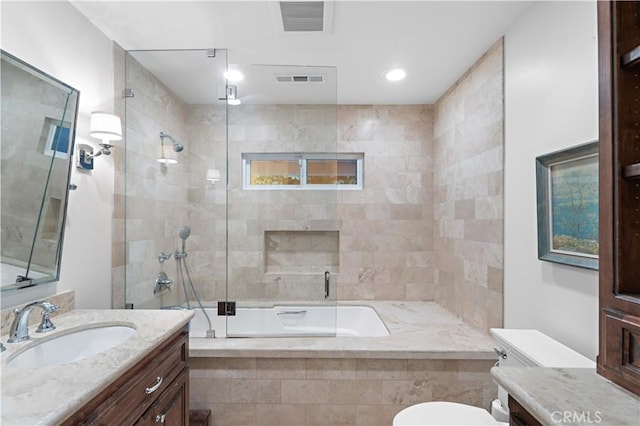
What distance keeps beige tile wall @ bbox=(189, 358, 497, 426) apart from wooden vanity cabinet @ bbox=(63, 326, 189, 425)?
0.43 meters

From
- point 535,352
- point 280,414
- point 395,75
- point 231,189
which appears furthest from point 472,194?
point 280,414

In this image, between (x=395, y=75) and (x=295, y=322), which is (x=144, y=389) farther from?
(x=395, y=75)

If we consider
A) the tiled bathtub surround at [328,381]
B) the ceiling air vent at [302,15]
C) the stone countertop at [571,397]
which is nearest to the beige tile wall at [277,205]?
the tiled bathtub surround at [328,381]

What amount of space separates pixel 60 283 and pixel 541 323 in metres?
2.69

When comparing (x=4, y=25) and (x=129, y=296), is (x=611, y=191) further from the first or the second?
(x=129, y=296)

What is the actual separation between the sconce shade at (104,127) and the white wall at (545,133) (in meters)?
2.52

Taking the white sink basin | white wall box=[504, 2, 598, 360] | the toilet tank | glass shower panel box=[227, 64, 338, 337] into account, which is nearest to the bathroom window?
glass shower panel box=[227, 64, 338, 337]

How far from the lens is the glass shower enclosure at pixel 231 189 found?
2.45m

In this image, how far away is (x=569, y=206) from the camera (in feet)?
4.81

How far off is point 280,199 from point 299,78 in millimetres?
1057

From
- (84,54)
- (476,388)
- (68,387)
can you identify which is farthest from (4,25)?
(476,388)

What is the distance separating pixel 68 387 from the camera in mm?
869

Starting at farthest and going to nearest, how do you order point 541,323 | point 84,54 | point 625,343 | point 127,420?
point 84,54 → point 541,323 → point 127,420 → point 625,343

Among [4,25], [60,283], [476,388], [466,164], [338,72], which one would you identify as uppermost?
[338,72]
